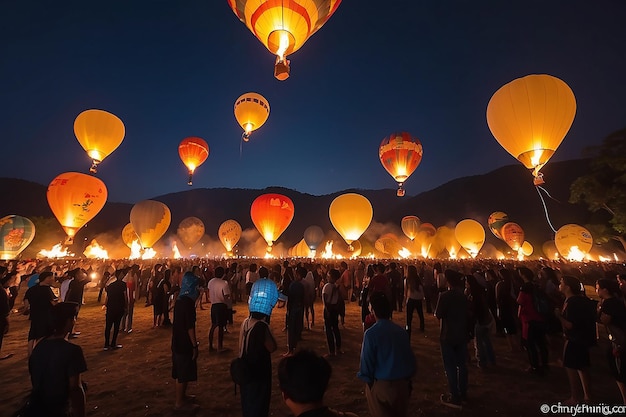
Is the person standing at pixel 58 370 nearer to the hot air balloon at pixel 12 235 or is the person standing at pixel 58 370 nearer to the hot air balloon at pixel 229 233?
the hot air balloon at pixel 12 235

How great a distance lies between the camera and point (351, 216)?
2847 cm

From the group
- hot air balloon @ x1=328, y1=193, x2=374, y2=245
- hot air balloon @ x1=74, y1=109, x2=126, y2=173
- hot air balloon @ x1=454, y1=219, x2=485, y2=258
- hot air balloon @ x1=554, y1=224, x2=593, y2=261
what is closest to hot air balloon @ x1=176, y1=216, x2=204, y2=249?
hot air balloon @ x1=328, y1=193, x2=374, y2=245

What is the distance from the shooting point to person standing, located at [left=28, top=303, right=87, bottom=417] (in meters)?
2.64

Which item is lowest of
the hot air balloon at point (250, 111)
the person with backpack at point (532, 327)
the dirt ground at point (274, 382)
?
the dirt ground at point (274, 382)

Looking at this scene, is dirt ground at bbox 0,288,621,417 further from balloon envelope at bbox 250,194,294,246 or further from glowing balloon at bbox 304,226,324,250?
glowing balloon at bbox 304,226,324,250

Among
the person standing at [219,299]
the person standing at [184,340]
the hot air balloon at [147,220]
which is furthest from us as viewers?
the hot air balloon at [147,220]

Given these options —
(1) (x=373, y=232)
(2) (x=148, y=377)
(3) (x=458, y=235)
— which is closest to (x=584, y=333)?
(2) (x=148, y=377)

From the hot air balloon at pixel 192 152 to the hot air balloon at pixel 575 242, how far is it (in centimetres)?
3664

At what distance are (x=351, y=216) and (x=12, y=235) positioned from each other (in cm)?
2819

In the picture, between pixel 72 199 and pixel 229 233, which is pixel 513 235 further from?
pixel 72 199

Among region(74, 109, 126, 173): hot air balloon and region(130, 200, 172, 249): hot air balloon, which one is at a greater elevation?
region(74, 109, 126, 173): hot air balloon

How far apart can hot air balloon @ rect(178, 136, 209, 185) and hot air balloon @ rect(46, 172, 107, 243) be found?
6.52 metres

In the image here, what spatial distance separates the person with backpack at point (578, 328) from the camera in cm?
439

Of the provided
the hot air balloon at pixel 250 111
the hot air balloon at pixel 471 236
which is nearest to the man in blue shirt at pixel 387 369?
the hot air balloon at pixel 250 111
